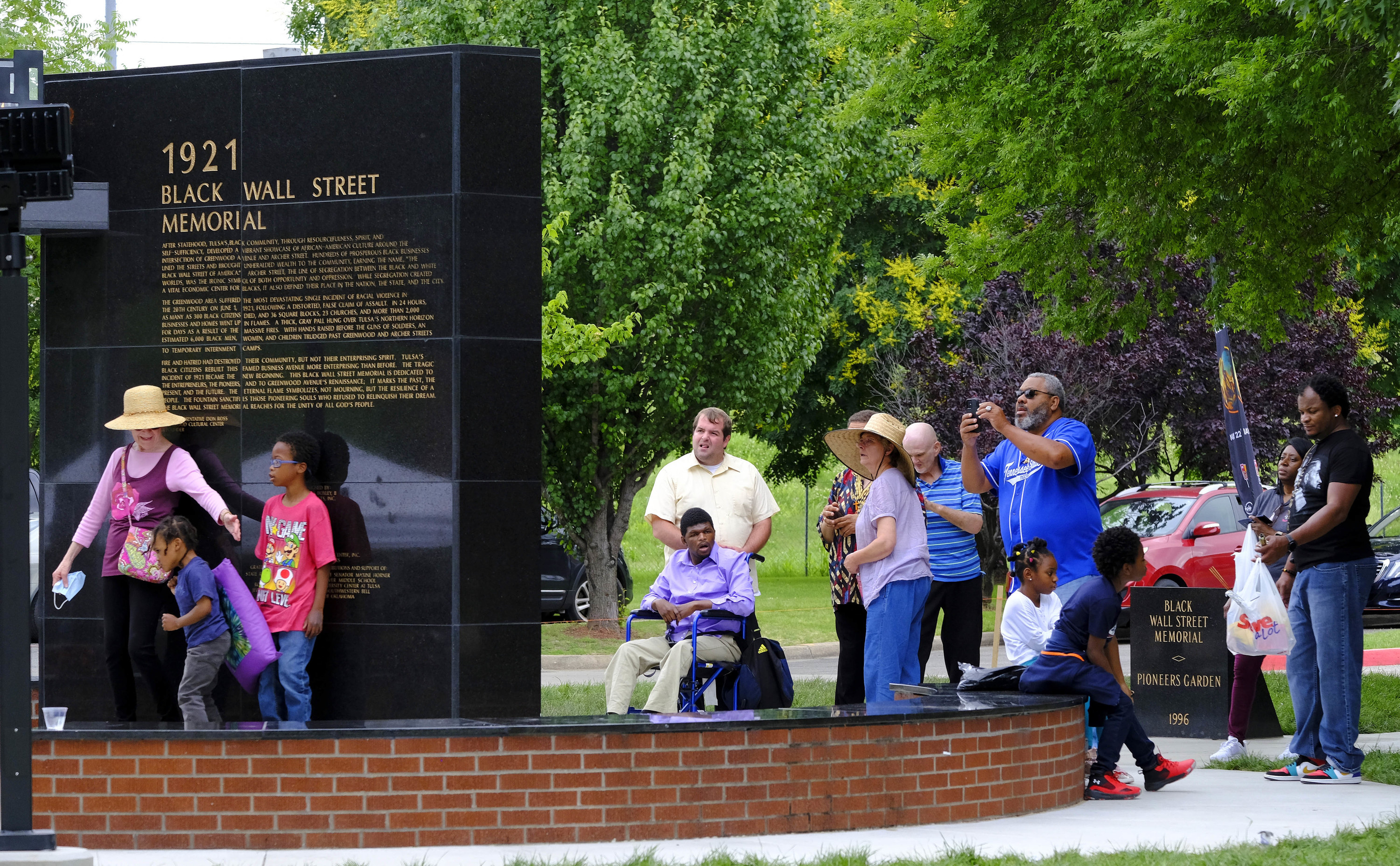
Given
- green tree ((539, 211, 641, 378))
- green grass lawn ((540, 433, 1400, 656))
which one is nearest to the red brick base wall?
green grass lawn ((540, 433, 1400, 656))

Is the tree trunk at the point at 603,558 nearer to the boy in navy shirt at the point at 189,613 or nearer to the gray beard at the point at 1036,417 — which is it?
the boy in navy shirt at the point at 189,613

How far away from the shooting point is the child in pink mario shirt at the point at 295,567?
771 centimetres

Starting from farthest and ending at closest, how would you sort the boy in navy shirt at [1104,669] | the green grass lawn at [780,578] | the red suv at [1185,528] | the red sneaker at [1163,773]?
1. the red suv at [1185,528]
2. the green grass lawn at [780,578]
3. the red sneaker at [1163,773]
4. the boy in navy shirt at [1104,669]

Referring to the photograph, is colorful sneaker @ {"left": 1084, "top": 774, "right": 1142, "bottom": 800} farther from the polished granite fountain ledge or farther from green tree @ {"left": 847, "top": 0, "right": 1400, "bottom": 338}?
green tree @ {"left": 847, "top": 0, "right": 1400, "bottom": 338}

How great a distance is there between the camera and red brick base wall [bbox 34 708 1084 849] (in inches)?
244

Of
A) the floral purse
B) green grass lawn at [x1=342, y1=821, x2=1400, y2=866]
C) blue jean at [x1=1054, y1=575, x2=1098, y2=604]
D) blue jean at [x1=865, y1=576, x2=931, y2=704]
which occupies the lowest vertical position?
green grass lawn at [x1=342, y1=821, x2=1400, y2=866]

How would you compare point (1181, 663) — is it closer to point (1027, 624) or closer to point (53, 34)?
point (1027, 624)

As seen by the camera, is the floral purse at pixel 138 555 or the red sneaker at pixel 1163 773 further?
the floral purse at pixel 138 555

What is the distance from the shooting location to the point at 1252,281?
43.7ft

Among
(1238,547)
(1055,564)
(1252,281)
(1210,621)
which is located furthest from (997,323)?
(1055,564)

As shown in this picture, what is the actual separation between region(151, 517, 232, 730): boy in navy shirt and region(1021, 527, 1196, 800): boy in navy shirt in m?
4.10

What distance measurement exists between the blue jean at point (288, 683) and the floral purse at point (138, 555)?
27.1 inches

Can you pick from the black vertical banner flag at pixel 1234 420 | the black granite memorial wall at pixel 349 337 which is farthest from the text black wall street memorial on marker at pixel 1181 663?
the black granite memorial wall at pixel 349 337

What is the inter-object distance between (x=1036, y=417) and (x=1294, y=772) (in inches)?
92.1
